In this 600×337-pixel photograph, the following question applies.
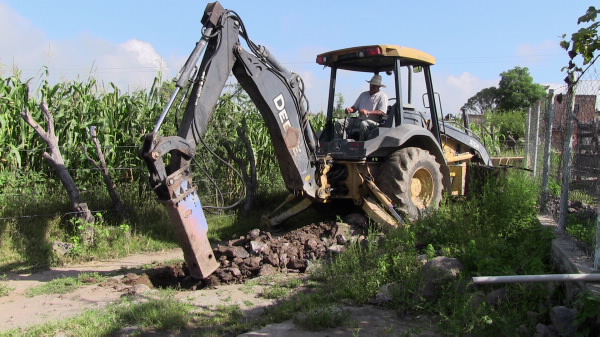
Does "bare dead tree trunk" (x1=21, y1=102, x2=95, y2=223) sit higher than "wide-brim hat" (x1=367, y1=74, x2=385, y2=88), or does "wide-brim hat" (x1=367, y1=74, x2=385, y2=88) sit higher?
"wide-brim hat" (x1=367, y1=74, x2=385, y2=88)

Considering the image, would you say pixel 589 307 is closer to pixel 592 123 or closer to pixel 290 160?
pixel 592 123

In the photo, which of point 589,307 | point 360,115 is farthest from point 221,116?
point 589,307

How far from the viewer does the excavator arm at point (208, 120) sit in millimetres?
5473

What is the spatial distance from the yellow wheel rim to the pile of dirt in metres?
1.21

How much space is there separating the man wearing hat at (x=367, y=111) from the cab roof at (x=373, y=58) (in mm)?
347

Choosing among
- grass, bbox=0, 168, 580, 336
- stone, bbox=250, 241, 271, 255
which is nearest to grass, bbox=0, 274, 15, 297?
grass, bbox=0, 168, 580, 336

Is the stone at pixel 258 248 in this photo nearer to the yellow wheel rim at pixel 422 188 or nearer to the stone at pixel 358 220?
the stone at pixel 358 220

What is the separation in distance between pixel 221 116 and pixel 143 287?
16.0 feet

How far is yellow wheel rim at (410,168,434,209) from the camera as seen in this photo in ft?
25.9

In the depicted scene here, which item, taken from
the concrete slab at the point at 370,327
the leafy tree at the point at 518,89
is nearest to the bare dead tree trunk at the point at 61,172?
the concrete slab at the point at 370,327

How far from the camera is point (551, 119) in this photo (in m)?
7.15

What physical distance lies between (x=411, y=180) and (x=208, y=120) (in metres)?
3.15

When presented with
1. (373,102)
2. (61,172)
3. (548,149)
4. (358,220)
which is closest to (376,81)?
(373,102)

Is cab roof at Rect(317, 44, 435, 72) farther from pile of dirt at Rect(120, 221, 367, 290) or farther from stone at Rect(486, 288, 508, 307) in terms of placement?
stone at Rect(486, 288, 508, 307)
